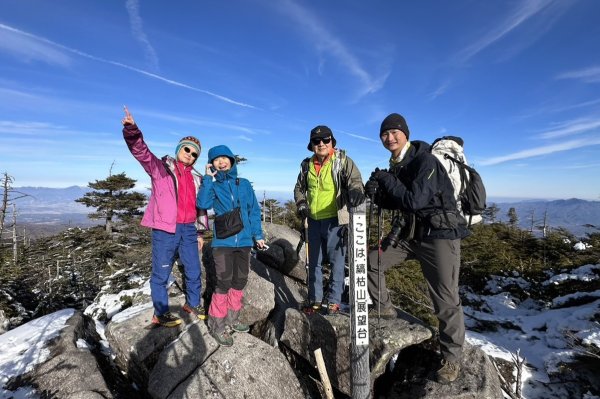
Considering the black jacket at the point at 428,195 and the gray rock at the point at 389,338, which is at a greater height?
the black jacket at the point at 428,195

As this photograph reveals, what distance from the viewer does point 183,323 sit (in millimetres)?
5934

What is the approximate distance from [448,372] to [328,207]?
3.12 meters

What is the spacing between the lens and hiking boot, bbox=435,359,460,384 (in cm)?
435

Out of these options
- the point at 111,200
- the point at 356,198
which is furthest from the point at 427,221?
the point at 111,200

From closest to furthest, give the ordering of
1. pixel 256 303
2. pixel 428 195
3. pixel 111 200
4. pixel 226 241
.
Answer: pixel 428 195 → pixel 226 241 → pixel 256 303 → pixel 111 200

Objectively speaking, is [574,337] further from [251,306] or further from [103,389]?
[103,389]

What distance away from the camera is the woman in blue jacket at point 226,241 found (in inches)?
206

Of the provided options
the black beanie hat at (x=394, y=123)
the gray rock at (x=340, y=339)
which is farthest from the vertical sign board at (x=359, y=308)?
the black beanie hat at (x=394, y=123)

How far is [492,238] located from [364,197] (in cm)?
1282

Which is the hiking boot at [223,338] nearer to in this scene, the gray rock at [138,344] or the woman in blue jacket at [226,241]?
the woman in blue jacket at [226,241]

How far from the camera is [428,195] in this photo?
401 cm

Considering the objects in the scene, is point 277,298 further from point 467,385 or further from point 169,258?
point 467,385

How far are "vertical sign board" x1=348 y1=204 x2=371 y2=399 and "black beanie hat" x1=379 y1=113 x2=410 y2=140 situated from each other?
125 cm

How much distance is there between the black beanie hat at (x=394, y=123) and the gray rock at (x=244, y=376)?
4364mm
